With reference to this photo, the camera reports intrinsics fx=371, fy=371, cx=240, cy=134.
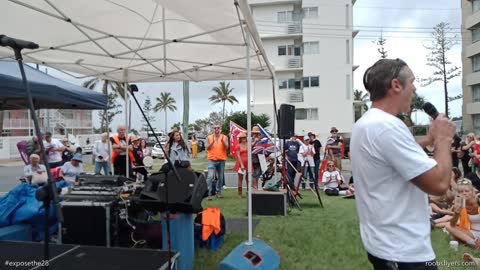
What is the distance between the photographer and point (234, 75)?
22.8 feet

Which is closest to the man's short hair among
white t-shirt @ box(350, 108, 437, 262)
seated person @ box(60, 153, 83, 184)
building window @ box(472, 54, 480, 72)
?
white t-shirt @ box(350, 108, 437, 262)

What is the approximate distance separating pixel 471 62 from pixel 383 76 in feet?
131

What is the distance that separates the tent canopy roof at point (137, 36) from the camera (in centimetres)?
377

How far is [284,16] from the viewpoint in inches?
1212

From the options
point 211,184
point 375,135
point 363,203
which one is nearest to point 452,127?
point 375,135

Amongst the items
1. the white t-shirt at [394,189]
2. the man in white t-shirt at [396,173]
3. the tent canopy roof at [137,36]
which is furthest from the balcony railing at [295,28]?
the white t-shirt at [394,189]

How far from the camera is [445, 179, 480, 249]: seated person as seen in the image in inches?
175

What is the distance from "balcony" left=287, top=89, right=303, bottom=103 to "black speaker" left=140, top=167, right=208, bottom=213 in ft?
88.1

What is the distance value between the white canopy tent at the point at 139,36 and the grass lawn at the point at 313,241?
84 cm

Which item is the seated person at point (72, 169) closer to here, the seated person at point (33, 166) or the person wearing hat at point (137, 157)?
the seated person at point (33, 166)

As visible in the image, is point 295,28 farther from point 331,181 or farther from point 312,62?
point 331,181

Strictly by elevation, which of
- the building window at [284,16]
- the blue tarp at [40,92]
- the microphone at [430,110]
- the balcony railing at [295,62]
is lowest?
the microphone at [430,110]

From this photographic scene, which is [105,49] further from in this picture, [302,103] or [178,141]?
[302,103]

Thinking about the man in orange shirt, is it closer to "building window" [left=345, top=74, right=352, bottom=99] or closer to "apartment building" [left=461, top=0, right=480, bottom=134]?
"building window" [left=345, top=74, right=352, bottom=99]
